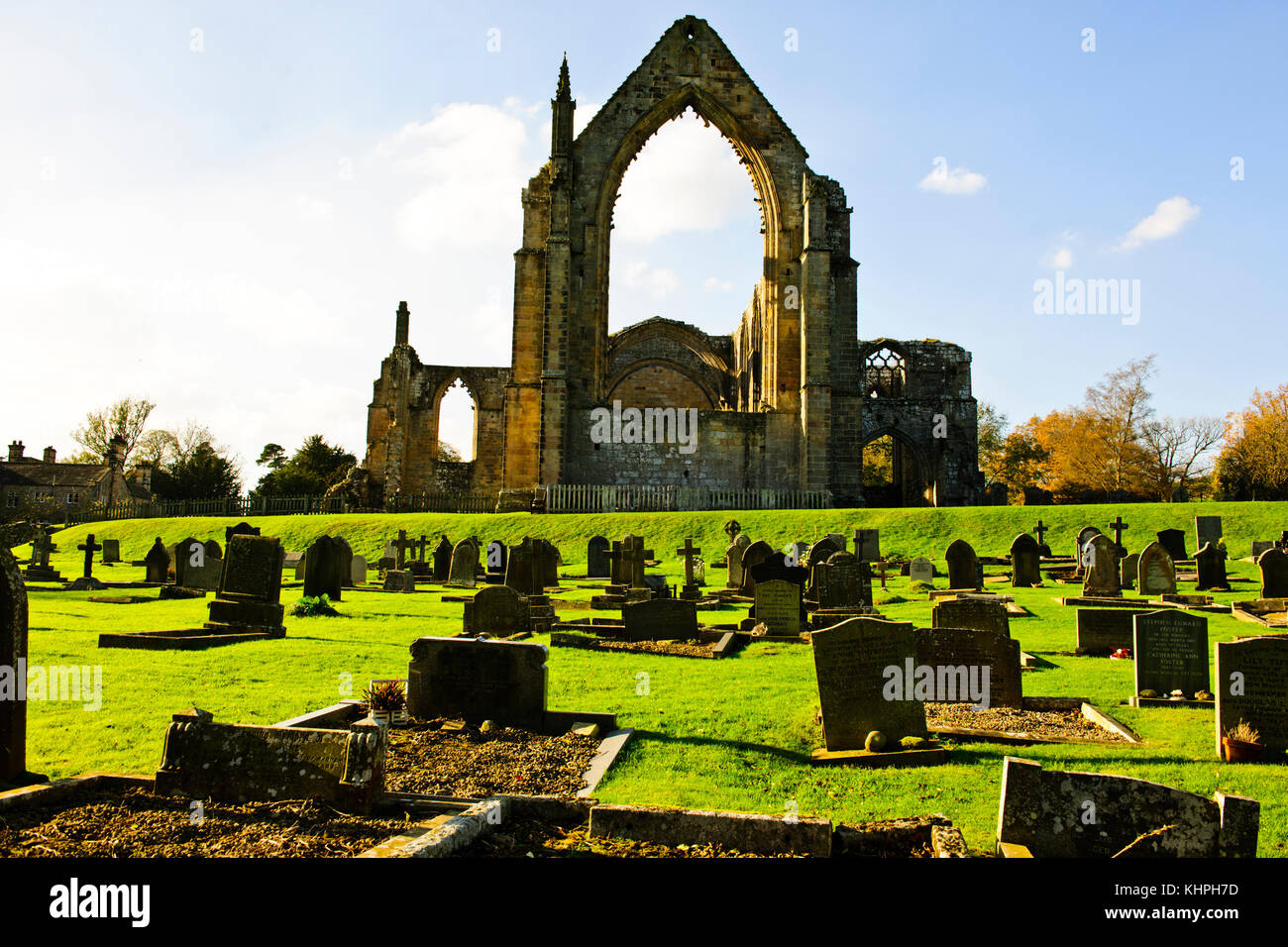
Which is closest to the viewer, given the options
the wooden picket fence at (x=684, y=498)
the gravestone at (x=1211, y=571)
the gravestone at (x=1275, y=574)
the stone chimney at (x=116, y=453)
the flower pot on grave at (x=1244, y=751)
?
the flower pot on grave at (x=1244, y=751)

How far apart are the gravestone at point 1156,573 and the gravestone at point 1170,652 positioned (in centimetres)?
682

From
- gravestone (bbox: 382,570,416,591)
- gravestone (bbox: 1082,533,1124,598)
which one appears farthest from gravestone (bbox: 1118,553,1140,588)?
gravestone (bbox: 382,570,416,591)

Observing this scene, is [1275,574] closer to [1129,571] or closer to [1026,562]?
[1129,571]

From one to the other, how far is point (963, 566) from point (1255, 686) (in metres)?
9.57

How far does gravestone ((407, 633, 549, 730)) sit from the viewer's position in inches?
253

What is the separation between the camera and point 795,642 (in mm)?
10844

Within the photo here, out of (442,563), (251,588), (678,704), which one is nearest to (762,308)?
(442,563)

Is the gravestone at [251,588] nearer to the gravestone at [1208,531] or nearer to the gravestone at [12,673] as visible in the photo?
the gravestone at [12,673]

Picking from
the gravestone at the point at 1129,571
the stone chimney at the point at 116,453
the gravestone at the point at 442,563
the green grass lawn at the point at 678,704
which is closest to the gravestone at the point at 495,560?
the gravestone at the point at 442,563

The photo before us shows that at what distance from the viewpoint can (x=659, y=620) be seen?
1084cm

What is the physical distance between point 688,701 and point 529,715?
1647mm

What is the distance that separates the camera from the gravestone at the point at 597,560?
1893cm
